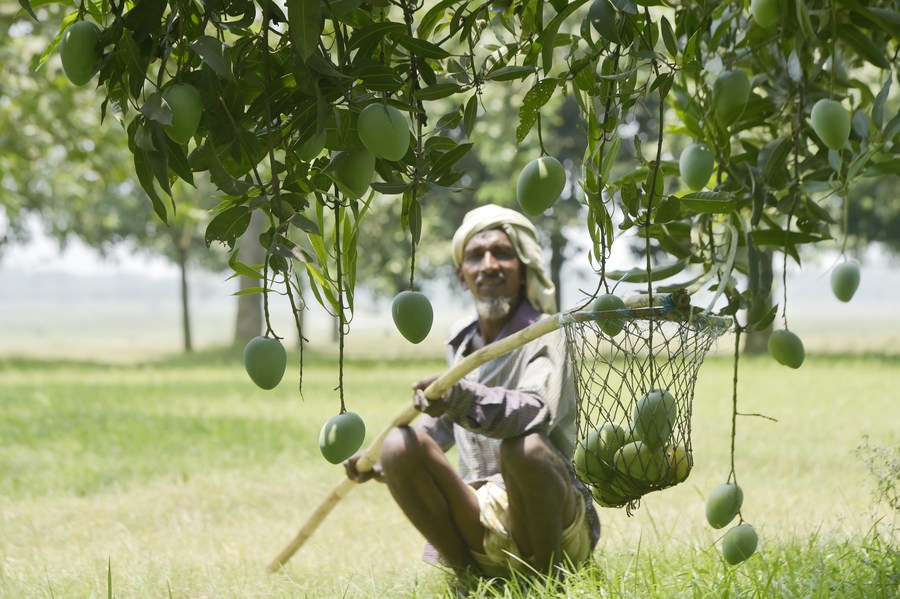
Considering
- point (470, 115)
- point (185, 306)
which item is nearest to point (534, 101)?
point (470, 115)

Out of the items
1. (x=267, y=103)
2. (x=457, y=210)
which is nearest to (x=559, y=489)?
(x=267, y=103)

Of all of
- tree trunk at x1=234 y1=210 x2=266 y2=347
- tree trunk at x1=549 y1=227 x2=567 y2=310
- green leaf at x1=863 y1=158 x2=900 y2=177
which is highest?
tree trunk at x1=549 y1=227 x2=567 y2=310

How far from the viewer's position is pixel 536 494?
220cm

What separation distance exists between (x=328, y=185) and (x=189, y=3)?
284 millimetres

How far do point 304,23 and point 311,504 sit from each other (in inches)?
120

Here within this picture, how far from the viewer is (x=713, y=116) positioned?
5.66 ft

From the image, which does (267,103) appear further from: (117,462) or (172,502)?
(117,462)

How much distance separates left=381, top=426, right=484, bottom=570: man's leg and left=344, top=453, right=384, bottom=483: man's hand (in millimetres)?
103

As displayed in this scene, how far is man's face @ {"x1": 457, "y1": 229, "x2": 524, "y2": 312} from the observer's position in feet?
8.35

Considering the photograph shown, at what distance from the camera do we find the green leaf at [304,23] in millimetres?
956

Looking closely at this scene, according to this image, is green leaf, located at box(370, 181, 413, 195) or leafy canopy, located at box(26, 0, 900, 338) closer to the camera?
leafy canopy, located at box(26, 0, 900, 338)

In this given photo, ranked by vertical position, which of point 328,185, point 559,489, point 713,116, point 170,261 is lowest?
point 559,489

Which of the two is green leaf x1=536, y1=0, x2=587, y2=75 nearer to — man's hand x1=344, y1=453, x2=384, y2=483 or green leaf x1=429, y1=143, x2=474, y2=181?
green leaf x1=429, y1=143, x2=474, y2=181

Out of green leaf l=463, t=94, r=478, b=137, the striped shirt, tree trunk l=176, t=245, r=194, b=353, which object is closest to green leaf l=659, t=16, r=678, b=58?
green leaf l=463, t=94, r=478, b=137
